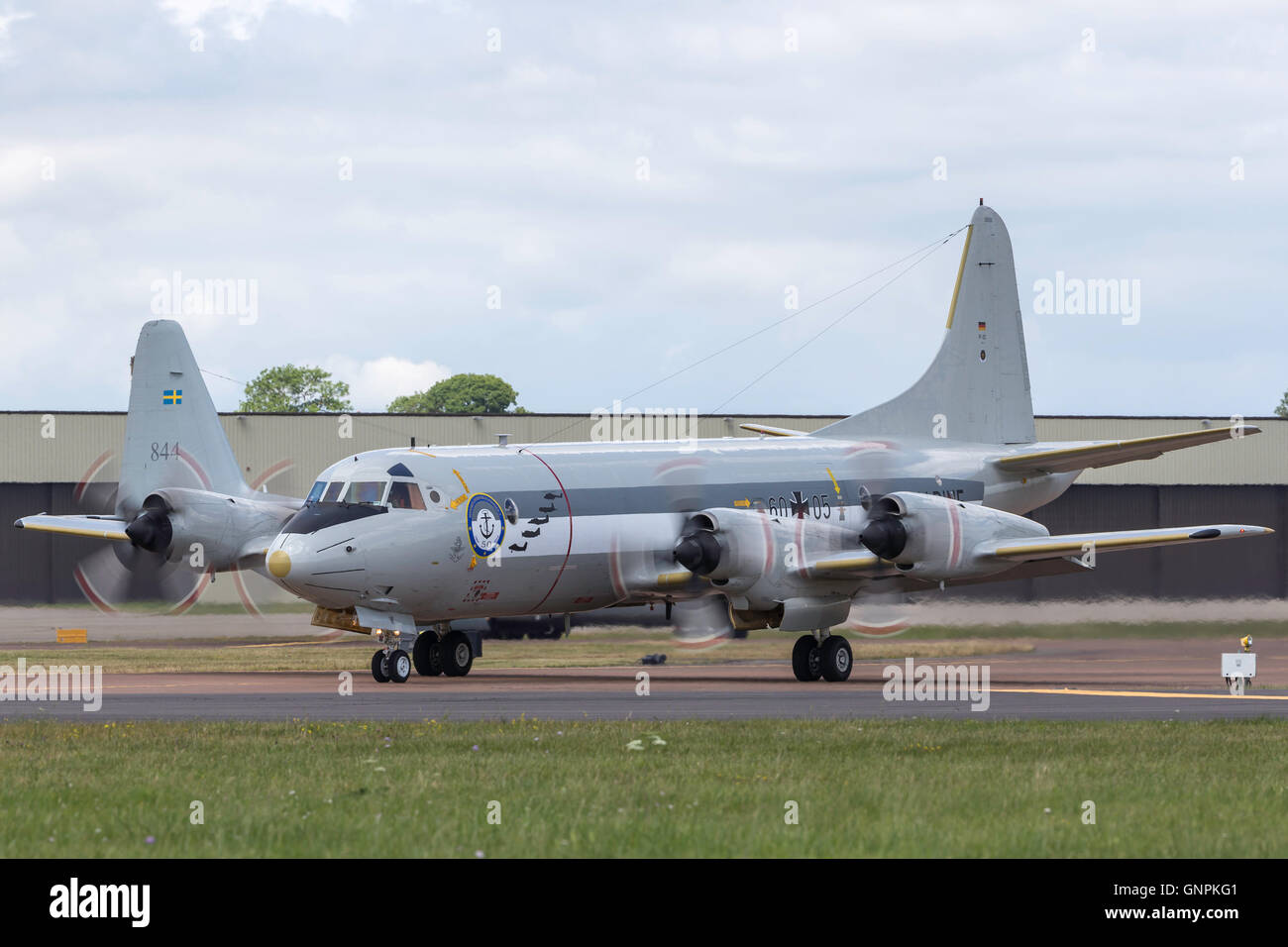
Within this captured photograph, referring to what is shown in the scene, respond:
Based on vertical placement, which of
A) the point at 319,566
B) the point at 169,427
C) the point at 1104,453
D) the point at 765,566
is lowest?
the point at 765,566

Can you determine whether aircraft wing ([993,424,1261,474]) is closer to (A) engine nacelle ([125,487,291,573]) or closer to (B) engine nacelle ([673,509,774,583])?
(B) engine nacelle ([673,509,774,583])

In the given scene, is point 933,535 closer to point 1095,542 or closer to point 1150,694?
point 1095,542

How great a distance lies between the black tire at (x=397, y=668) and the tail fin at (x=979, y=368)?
1325 cm

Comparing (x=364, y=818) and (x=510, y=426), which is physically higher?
(x=510, y=426)

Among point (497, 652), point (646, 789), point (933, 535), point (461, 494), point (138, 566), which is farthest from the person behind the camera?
point (497, 652)

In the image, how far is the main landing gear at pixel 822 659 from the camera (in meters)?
32.2

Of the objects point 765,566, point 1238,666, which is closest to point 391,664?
point 765,566

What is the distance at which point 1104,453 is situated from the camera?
34625 mm

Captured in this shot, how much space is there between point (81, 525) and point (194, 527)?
5106 millimetres

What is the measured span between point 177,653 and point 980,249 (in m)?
22.4

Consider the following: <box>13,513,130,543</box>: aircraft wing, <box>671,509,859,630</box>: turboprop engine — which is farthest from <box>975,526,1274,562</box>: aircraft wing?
<box>13,513,130,543</box>: aircraft wing

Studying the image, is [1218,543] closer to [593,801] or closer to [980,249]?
[980,249]

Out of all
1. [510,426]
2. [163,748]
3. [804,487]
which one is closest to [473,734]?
[163,748]

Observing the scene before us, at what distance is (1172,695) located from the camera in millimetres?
27109
